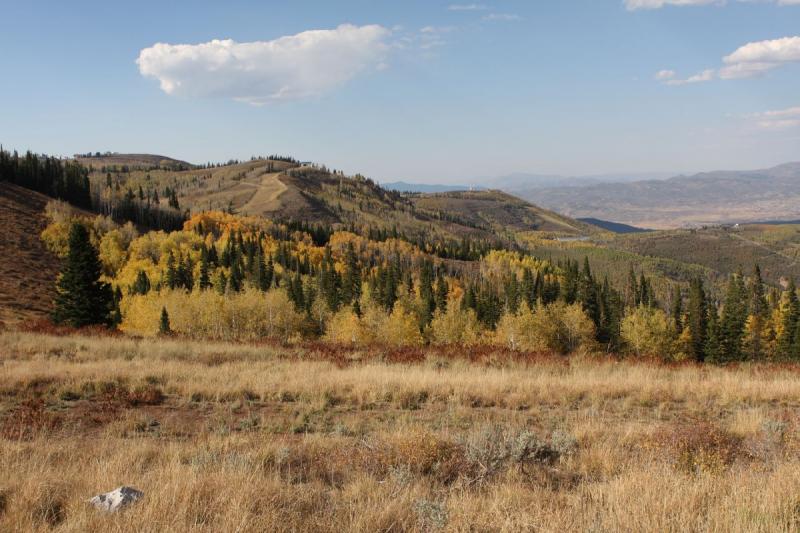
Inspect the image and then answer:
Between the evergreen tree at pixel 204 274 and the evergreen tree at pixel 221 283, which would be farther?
the evergreen tree at pixel 204 274

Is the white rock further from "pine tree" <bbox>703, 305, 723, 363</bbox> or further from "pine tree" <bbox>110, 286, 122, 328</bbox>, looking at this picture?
"pine tree" <bbox>703, 305, 723, 363</bbox>

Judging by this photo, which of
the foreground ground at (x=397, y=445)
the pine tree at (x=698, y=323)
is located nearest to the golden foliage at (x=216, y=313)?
the foreground ground at (x=397, y=445)

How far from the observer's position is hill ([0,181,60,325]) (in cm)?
6095

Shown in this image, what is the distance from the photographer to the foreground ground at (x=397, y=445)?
5094 millimetres

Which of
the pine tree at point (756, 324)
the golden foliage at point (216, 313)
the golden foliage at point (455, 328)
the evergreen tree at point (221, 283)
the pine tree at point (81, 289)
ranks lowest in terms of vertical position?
the pine tree at point (756, 324)

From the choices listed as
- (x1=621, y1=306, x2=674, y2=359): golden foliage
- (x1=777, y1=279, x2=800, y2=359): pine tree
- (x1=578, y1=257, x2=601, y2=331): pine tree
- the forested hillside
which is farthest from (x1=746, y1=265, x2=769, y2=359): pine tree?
(x1=578, y1=257, x2=601, y2=331): pine tree

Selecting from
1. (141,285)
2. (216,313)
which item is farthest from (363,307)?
(141,285)

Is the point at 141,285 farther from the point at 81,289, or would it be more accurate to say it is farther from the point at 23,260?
the point at 81,289

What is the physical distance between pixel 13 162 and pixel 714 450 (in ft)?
595

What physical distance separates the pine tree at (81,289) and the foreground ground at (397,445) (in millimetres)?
22881

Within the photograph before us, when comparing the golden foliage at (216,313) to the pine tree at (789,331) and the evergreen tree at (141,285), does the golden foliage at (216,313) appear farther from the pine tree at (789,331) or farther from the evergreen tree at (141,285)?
the pine tree at (789,331)

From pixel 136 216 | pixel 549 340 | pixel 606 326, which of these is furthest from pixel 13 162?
pixel 606 326

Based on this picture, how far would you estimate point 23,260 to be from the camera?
3386 inches

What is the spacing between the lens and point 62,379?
1320 cm
